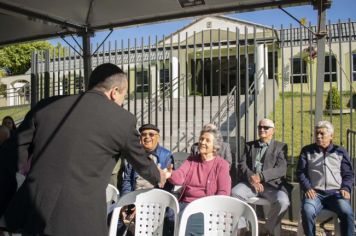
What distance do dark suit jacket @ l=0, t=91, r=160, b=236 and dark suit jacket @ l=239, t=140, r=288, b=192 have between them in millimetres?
2988

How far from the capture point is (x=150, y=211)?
3.38 meters

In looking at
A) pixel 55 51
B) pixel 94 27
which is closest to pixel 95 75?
pixel 94 27

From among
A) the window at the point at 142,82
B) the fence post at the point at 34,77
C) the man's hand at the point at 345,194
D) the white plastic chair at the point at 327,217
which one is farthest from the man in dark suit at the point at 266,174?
the fence post at the point at 34,77

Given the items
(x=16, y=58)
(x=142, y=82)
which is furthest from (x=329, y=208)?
(x=16, y=58)

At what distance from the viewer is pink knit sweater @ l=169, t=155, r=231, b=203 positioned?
3.84 meters

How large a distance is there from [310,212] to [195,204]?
168cm

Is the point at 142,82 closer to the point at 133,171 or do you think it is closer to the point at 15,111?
the point at 133,171

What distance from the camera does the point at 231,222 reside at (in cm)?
308

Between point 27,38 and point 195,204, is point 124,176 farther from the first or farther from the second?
point 27,38

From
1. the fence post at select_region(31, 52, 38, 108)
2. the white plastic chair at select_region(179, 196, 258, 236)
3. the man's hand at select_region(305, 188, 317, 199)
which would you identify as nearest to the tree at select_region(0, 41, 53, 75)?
the fence post at select_region(31, 52, 38, 108)

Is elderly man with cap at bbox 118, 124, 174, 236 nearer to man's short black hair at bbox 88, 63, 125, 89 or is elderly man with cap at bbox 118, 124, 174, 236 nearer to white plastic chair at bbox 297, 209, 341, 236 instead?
white plastic chair at bbox 297, 209, 341, 236

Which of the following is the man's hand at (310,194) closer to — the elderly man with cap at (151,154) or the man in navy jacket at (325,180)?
the man in navy jacket at (325,180)

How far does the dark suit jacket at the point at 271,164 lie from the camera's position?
15.8 feet

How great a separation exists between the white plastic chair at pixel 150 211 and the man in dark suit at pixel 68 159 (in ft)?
3.88
